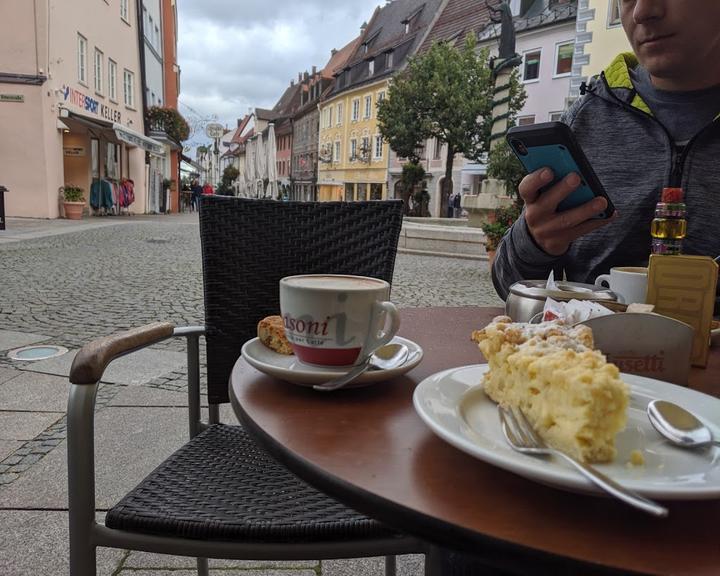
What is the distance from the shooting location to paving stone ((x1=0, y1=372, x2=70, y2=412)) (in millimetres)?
2838

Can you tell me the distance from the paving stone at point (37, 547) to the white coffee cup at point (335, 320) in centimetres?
121

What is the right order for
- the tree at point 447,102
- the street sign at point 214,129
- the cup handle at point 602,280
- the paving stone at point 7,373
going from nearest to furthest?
the cup handle at point 602,280, the paving stone at point 7,373, the tree at point 447,102, the street sign at point 214,129

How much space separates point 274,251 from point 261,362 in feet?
2.33

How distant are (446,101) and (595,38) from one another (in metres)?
7.05

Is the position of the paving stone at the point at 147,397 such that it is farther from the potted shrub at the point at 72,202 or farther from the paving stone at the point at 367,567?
the potted shrub at the point at 72,202

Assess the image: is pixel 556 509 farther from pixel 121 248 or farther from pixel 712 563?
pixel 121 248

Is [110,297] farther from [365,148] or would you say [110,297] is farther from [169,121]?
[365,148]

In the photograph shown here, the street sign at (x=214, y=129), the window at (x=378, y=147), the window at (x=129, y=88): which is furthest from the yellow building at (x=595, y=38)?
the street sign at (x=214, y=129)

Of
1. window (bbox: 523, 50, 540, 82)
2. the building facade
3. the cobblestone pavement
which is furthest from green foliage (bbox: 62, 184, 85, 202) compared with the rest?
window (bbox: 523, 50, 540, 82)

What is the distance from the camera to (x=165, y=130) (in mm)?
25438

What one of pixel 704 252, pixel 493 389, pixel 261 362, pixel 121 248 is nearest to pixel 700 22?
pixel 704 252

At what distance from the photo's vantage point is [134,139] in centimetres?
1917

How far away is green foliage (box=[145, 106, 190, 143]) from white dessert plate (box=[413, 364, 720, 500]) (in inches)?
1034

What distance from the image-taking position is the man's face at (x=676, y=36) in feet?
5.69
